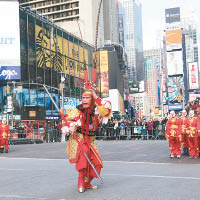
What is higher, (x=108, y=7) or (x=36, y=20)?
(x=108, y=7)

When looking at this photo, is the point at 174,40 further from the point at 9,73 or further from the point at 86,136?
the point at 86,136

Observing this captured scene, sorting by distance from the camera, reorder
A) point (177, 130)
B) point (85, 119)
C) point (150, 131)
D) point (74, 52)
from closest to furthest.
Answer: point (85, 119) < point (177, 130) < point (150, 131) < point (74, 52)

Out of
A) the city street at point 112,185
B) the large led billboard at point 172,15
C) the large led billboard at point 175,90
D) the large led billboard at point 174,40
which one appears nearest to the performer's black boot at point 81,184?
the city street at point 112,185

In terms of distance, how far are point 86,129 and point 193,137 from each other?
24.4 feet

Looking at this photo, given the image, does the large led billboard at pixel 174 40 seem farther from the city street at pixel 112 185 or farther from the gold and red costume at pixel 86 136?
the gold and red costume at pixel 86 136

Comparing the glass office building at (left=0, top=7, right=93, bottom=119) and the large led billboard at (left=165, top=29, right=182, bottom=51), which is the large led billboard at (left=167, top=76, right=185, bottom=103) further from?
the glass office building at (left=0, top=7, right=93, bottom=119)

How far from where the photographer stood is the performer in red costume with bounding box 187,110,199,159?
13.1 metres

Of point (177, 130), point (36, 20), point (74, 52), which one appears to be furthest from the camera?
point (74, 52)

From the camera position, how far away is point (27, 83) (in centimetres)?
4384

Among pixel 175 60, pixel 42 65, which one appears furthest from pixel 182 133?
pixel 175 60

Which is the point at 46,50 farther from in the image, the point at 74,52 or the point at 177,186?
the point at 177,186

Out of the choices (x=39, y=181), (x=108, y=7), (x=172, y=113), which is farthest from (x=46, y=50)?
(x=108, y=7)

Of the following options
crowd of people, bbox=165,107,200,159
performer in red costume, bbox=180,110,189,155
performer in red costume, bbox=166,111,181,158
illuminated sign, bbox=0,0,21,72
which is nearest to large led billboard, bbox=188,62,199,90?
illuminated sign, bbox=0,0,21,72

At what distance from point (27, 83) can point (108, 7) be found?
53.9 metres
